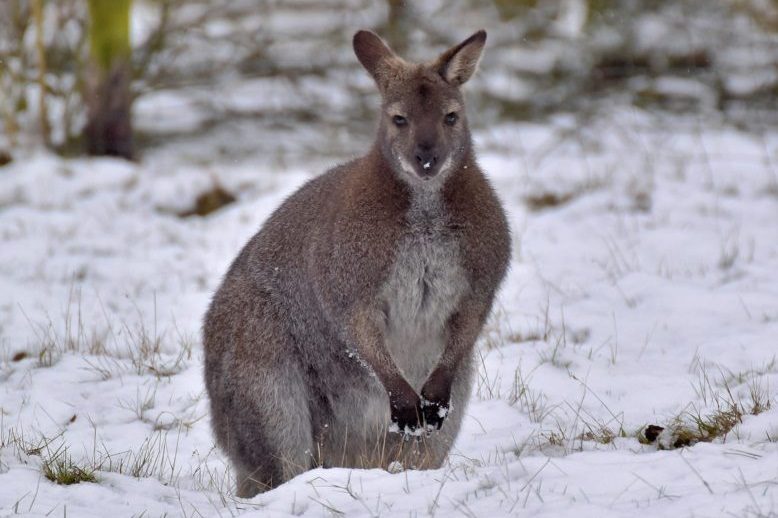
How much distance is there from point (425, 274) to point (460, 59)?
1040 mm

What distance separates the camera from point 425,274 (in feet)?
14.8

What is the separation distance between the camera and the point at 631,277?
23.2 feet

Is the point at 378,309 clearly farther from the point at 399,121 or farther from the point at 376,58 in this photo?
the point at 376,58

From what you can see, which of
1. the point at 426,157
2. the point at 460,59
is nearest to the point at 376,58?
the point at 460,59

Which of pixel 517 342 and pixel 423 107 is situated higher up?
pixel 423 107

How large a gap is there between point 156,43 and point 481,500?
10.1 metres

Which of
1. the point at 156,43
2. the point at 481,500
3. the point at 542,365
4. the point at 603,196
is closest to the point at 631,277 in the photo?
the point at 542,365

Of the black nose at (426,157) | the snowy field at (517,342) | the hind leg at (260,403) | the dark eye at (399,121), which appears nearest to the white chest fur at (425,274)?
the black nose at (426,157)

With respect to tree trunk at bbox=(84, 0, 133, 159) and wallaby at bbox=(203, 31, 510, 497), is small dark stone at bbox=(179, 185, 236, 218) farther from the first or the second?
wallaby at bbox=(203, 31, 510, 497)

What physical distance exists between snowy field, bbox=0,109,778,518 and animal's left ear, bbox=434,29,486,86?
1551 mm

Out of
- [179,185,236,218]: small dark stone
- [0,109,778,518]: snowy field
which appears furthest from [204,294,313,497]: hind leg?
[179,185,236,218]: small dark stone

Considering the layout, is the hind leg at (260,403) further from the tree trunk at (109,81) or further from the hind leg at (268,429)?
the tree trunk at (109,81)

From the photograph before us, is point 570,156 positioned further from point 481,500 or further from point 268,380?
point 481,500

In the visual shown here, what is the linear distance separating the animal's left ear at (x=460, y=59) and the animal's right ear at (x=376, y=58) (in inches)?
9.0
